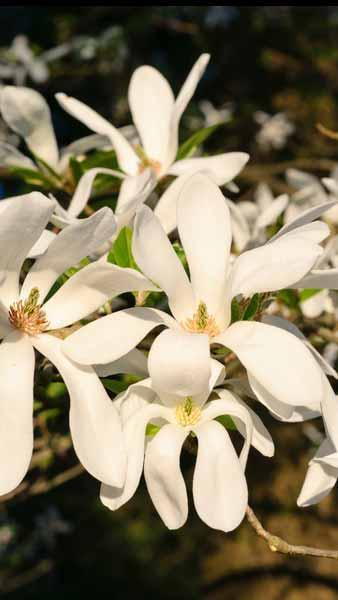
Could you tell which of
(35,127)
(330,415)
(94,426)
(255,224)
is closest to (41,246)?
(94,426)

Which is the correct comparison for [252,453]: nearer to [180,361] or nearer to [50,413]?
[50,413]

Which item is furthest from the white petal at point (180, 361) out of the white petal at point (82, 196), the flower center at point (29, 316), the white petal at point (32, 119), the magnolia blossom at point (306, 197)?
the magnolia blossom at point (306, 197)

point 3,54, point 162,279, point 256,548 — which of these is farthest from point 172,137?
point 256,548

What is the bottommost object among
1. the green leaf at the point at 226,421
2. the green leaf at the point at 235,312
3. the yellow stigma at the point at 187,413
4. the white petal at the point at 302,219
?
the green leaf at the point at 226,421

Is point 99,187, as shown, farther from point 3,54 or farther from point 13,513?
point 13,513

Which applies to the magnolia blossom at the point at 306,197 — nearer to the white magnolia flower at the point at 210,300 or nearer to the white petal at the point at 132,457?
the white magnolia flower at the point at 210,300

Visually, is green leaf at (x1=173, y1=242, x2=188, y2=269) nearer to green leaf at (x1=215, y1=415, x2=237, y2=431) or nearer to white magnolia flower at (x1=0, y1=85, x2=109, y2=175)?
green leaf at (x1=215, y1=415, x2=237, y2=431)
